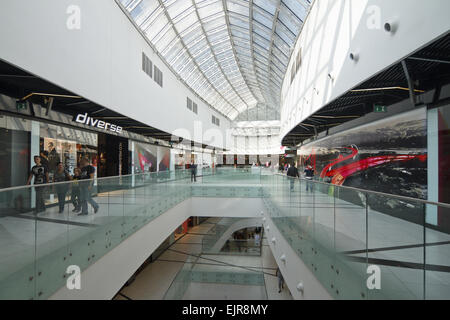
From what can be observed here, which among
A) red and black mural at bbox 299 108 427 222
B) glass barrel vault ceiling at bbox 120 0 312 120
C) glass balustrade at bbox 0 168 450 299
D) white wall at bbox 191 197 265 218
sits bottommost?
white wall at bbox 191 197 265 218

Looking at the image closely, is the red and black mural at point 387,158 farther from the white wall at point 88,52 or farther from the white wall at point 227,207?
the white wall at point 88,52

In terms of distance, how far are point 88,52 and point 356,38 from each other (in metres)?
9.33

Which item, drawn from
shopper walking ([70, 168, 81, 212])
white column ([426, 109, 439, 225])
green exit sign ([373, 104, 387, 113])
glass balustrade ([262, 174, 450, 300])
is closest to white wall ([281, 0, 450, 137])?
green exit sign ([373, 104, 387, 113])

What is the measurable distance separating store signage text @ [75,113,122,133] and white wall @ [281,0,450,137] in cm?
1088

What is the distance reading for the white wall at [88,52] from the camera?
658cm

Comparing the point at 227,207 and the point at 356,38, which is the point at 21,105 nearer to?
the point at 356,38

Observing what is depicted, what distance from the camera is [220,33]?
79.0 ft

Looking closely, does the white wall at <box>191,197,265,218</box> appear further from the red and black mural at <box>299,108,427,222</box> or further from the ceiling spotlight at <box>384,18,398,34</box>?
the ceiling spotlight at <box>384,18,398,34</box>

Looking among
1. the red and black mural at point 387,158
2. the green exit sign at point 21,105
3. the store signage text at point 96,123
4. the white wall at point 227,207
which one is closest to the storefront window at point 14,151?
the green exit sign at point 21,105

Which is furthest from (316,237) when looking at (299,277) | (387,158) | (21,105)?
(21,105)

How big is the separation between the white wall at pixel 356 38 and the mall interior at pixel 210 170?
4 cm

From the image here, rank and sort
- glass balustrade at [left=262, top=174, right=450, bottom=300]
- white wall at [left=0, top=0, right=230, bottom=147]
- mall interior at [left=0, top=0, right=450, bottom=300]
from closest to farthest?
glass balustrade at [left=262, top=174, right=450, bottom=300] < mall interior at [left=0, top=0, right=450, bottom=300] < white wall at [left=0, top=0, right=230, bottom=147]

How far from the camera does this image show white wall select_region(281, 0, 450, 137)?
4707 mm

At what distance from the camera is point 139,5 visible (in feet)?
47.4
